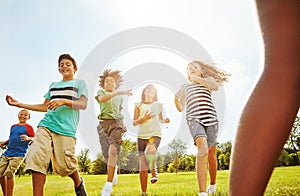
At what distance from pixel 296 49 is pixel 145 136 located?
3369 millimetres

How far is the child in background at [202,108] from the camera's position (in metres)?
2.93

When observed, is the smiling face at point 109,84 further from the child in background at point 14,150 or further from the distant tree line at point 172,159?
the distant tree line at point 172,159

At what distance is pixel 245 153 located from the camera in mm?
660

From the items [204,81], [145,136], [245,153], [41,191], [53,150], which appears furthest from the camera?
[145,136]

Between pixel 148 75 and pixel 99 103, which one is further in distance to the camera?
pixel 148 75

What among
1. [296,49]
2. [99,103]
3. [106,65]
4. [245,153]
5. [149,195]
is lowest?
[149,195]

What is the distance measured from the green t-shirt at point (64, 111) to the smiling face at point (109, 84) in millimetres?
1136

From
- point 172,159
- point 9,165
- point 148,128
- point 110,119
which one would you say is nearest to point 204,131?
point 148,128

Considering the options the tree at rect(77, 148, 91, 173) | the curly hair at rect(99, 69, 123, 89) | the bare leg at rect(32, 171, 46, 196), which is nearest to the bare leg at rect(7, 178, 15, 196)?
the curly hair at rect(99, 69, 123, 89)

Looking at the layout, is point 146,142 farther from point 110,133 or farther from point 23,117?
point 23,117

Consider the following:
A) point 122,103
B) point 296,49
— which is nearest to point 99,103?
point 122,103

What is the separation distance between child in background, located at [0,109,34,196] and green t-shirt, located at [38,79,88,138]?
1.36 m

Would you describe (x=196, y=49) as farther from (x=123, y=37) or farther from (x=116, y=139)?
(x=116, y=139)

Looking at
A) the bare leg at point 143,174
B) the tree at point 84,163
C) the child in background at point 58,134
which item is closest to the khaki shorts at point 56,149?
the child in background at point 58,134
